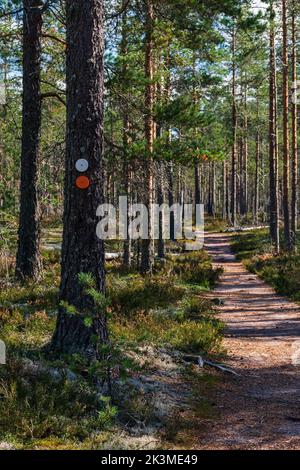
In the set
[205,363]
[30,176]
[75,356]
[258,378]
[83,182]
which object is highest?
[30,176]

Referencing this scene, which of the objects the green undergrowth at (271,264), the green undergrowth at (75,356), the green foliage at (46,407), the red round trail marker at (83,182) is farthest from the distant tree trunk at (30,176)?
the green undergrowth at (271,264)

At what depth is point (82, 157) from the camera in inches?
254

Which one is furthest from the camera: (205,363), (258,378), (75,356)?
(205,363)

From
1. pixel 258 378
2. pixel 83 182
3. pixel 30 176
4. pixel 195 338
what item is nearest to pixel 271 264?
pixel 195 338

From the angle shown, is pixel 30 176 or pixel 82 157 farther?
pixel 30 176

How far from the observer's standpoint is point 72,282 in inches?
257

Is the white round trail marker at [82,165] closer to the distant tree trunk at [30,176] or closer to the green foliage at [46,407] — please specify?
the green foliage at [46,407]

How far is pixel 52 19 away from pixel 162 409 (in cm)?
1215

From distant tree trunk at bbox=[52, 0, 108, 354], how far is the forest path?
197cm

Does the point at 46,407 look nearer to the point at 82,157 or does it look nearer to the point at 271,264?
the point at 82,157

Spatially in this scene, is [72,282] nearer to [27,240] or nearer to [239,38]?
[27,240]

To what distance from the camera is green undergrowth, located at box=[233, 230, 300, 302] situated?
50.2 ft

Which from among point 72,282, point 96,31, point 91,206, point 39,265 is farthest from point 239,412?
point 39,265

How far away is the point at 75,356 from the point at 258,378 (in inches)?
140
